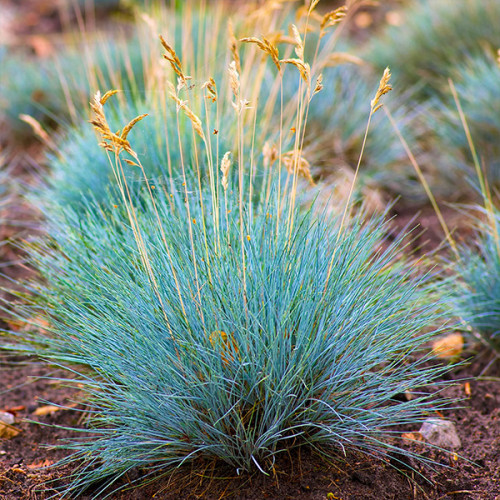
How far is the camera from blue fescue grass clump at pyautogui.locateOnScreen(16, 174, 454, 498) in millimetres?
1565

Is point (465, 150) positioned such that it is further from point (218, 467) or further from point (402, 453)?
point (218, 467)

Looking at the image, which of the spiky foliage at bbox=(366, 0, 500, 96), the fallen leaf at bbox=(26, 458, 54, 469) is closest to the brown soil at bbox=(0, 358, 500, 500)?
the fallen leaf at bbox=(26, 458, 54, 469)

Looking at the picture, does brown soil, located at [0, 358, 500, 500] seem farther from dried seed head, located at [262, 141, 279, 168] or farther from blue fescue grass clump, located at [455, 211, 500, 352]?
dried seed head, located at [262, 141, 279, 168]

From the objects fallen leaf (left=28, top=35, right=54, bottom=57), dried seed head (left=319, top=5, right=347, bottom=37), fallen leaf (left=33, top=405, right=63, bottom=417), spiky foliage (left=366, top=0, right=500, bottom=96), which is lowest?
fallen leaf (left=33, top=405, right=63, bottom=417)

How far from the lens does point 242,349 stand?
5.25 feet

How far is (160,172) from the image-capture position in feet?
8.30

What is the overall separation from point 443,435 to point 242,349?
80 cm

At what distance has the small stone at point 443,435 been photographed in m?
1.94

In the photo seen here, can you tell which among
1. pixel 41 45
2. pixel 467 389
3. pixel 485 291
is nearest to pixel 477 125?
pixel 485 291

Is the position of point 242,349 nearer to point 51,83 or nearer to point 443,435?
point 443,435

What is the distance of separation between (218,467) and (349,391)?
0.42 metres

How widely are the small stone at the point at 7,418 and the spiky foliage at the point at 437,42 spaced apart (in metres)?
3.66

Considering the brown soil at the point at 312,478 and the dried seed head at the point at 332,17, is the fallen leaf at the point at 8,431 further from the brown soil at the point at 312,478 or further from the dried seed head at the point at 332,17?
the dried seed head at the point at 332,17

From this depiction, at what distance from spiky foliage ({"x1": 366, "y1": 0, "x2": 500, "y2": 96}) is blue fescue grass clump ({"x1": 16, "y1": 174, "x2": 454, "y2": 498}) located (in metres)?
3.27
